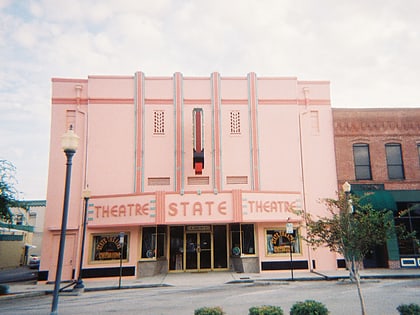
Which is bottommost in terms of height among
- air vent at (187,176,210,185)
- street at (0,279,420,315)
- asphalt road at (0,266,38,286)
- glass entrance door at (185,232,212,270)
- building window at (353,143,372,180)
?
asphalt road at (0,266,38,286)

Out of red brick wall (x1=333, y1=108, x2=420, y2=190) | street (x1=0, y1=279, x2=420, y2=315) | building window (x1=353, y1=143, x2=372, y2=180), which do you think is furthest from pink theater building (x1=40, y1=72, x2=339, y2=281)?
street (x1=0, y1=279, x2=420, y2=315)

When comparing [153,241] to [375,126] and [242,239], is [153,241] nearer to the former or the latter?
[242,239]

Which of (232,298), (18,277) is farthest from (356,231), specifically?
(18,277)

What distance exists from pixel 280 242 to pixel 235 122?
26.3ft

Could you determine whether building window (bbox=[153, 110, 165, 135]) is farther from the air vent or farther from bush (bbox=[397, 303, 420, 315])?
bush (bbox=[397, 303, 420, 315])

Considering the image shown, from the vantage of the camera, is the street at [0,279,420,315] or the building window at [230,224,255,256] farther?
the building window at [230,224,255,256]

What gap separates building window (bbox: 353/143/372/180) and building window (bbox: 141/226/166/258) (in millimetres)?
13014

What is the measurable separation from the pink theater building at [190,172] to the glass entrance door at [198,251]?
0.21 ft

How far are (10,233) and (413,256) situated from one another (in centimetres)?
3738

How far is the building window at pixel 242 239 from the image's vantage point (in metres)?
21.4

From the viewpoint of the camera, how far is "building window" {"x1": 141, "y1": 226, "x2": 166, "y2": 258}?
69.1ft

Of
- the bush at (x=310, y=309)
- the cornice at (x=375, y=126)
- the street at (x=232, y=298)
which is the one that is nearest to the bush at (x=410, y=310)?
the bush at (x=310, y=309)

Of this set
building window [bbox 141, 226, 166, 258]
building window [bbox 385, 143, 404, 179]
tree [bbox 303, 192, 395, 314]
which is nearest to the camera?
tree [bbox 303, 192, 395, 314]

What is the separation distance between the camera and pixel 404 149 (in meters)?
23.4
